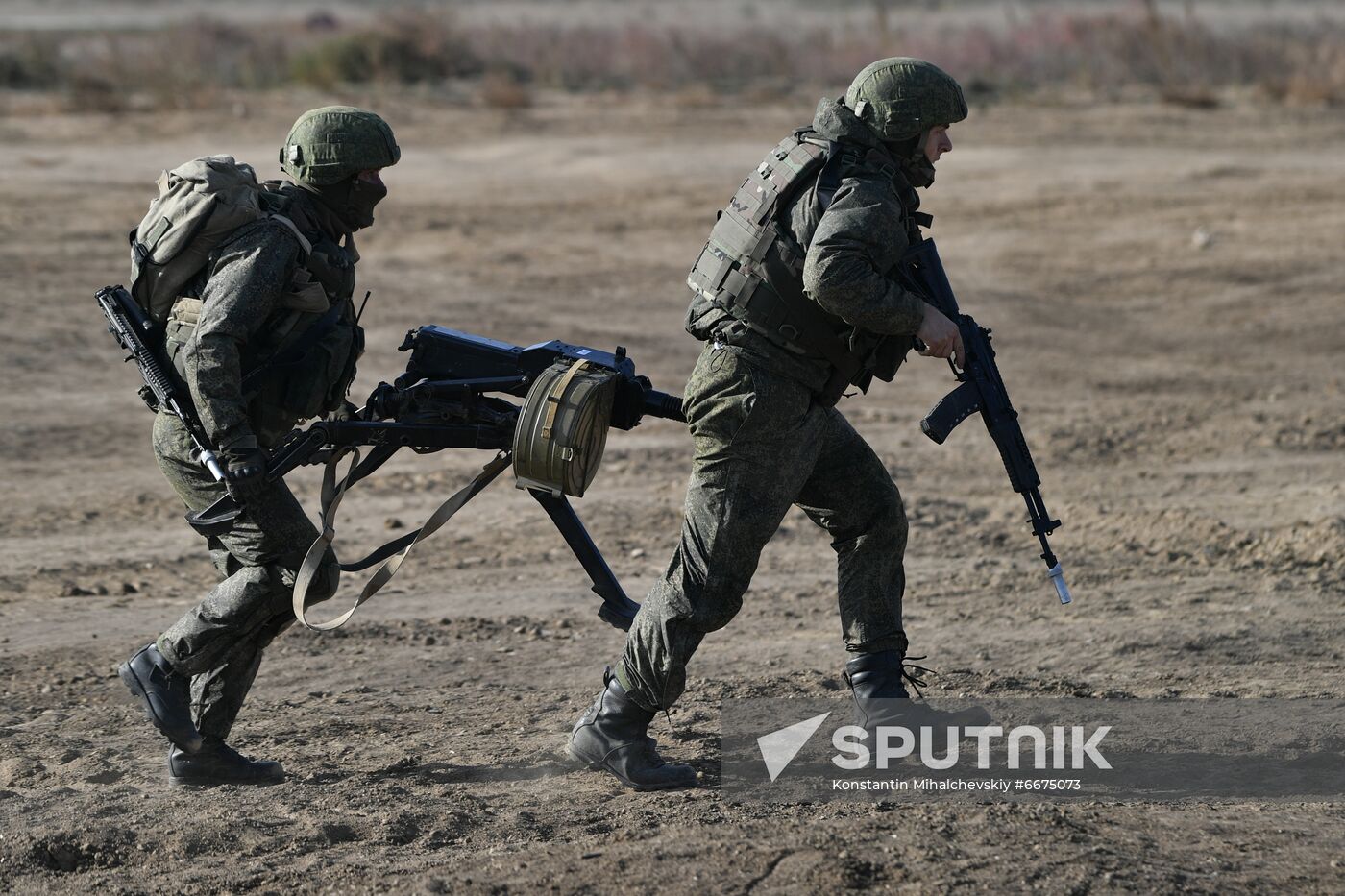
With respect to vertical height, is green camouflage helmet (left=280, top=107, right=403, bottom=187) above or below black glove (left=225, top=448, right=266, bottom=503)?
above

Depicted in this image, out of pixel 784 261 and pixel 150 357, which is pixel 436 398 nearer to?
pixel 150 357

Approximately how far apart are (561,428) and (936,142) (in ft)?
4.46

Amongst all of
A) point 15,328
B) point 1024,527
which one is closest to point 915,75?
point 1024,527

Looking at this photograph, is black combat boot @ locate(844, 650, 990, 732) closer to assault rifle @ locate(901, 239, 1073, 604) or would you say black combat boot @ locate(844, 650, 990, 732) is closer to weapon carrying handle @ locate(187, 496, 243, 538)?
assault rifle @ locate(901, 239, 1073, 604)

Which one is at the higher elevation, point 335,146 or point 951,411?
point 335,146

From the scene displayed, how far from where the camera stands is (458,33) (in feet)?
93.3

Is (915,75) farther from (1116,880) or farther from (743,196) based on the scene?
(1116,880)

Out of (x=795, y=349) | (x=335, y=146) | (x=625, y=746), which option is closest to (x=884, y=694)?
A: (x=625, y=746)

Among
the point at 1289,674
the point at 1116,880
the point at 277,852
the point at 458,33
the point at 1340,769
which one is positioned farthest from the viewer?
→ the point at 458,33

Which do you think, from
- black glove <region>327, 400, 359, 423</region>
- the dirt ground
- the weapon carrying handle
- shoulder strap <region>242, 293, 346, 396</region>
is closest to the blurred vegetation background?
the dirt ground

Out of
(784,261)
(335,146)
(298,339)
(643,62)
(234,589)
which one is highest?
(643,62)

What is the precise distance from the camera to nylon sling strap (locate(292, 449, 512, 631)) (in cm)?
456

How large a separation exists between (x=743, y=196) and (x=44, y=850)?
105 inches

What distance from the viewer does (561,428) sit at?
452 cm
